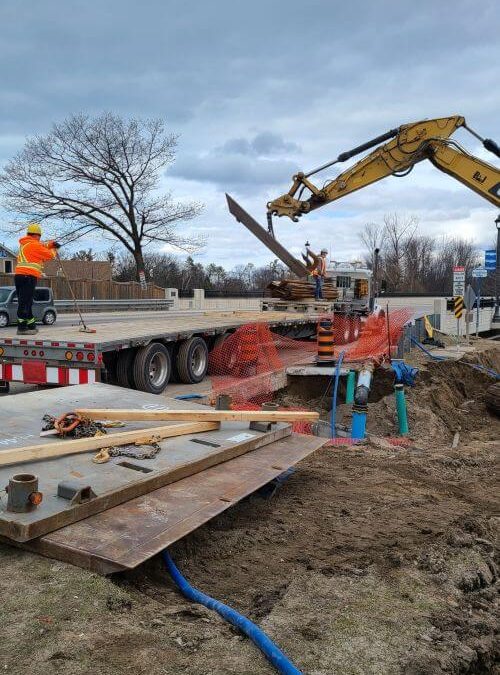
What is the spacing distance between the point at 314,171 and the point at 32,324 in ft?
30.7

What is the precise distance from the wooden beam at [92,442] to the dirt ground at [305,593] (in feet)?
2.43

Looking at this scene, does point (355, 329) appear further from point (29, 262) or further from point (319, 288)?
point (29, 262)

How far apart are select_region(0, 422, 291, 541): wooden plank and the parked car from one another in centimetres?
1622

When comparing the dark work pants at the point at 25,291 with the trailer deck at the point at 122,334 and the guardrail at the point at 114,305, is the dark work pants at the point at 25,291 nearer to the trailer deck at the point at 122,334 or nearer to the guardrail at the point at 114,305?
the trailer deck at the point at 122,334

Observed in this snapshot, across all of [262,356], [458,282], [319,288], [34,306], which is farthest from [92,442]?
[458,282]

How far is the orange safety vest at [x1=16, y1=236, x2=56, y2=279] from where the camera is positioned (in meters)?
10.3

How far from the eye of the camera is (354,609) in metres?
3.26

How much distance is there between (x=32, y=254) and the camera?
33.9 feet

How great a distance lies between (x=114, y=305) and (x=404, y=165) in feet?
60.8

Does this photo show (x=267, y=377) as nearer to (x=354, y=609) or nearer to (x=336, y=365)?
(x=336, y=365)

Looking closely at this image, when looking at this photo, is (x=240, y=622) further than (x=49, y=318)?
No

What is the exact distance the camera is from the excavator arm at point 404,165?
14.2 metres

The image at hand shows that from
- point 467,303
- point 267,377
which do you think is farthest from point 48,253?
point 467,303

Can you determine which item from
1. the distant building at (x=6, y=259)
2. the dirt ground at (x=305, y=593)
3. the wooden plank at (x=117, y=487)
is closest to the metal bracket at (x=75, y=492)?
the wooden plank at (x=117, y=487)
